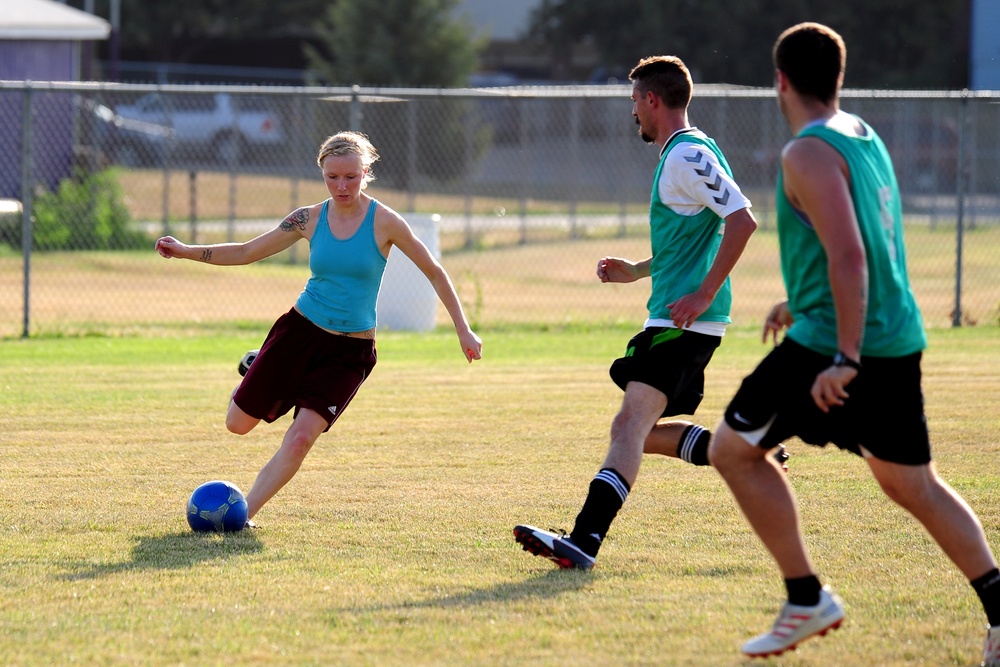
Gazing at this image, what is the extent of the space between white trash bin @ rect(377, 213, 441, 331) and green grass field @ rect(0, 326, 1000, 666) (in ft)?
11.5

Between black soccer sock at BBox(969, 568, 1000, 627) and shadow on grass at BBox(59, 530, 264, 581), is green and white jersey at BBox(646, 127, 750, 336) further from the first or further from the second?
shadow on grass at BBox(59, 530, 264, 581)

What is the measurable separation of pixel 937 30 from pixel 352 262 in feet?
139

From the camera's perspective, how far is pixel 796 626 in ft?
12.4

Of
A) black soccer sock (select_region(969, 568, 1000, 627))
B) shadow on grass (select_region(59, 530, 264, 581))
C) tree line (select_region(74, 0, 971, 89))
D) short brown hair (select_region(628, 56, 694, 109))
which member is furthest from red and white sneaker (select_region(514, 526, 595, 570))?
tree line (select_region(74, 0, 971, 89))

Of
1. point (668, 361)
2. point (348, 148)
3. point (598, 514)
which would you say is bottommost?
point (598, 514)

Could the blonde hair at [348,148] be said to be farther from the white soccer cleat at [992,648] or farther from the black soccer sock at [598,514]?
the white soccer cleat at [992,648]

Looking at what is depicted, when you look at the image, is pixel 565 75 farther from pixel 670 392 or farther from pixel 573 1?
pixel 670 392

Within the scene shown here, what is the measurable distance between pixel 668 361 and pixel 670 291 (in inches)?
11.1

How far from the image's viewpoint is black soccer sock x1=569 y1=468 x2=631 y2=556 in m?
4.99

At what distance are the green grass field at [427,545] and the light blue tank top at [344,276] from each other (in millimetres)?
909

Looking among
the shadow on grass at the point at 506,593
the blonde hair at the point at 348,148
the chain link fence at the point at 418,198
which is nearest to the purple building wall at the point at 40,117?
the chain link fence at the point at 418,198

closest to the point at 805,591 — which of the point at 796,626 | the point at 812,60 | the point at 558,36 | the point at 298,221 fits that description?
the point at 796,626

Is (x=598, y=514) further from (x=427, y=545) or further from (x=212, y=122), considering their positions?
(x=212, y=122)

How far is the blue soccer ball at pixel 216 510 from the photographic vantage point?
552 centimetres
